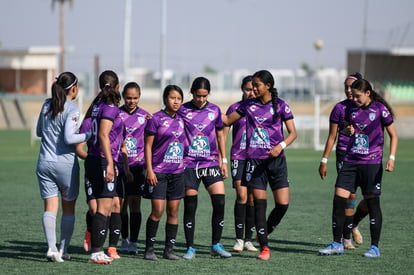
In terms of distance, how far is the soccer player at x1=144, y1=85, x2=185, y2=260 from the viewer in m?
9.36

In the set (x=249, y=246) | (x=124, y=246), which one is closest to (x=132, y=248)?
(x=124, y=246)

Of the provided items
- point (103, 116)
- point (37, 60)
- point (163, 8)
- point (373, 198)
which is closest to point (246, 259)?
point (373, 198)

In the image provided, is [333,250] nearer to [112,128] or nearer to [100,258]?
[100,258]

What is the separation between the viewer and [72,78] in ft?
30.1

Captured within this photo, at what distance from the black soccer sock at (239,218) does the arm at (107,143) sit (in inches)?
82.2

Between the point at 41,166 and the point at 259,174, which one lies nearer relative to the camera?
the point at 41,166

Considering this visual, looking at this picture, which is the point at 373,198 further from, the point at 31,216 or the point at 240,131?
the point at 31,216

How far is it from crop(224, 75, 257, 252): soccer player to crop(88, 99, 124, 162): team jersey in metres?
1.49

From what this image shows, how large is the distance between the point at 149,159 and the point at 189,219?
34.6 inches

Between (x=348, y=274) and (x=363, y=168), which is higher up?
(x=363, y=168)

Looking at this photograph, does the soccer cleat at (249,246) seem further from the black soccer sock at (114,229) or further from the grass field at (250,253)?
the black soccer sock at (114,229)

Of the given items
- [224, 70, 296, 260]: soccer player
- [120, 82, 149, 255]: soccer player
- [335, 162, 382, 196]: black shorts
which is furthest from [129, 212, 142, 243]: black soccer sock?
[335, 162, 382, 196]: black shorts

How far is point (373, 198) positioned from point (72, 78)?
376 centimetres

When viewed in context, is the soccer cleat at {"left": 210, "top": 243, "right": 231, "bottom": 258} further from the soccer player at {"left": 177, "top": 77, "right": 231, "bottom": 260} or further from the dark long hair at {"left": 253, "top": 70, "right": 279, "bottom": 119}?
the dark long hair at {"left": 253, "top": 70, "right": 279, "bottom": 119}
